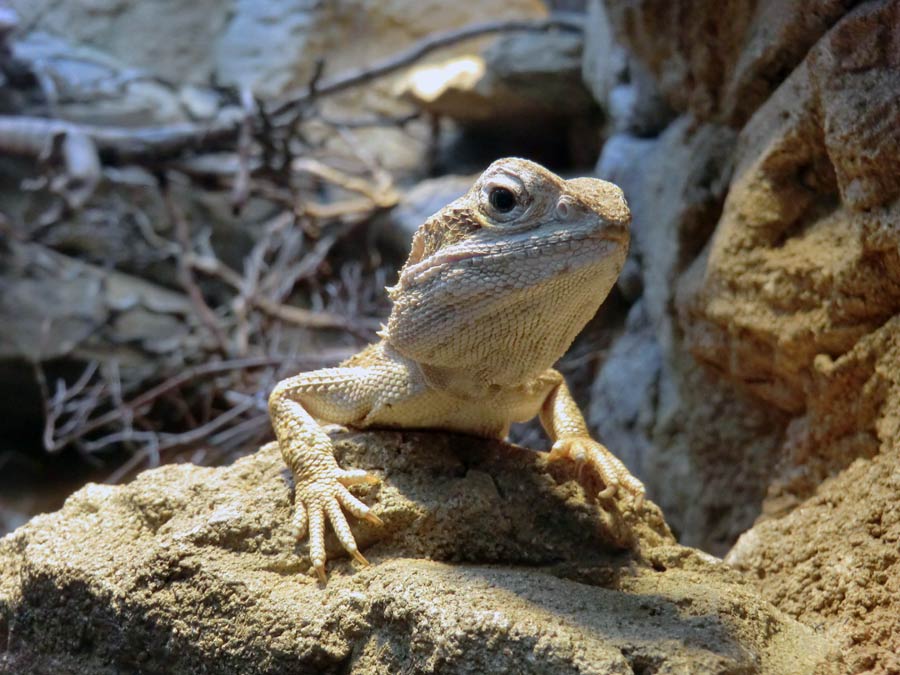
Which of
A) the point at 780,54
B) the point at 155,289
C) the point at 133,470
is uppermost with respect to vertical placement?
the point at 780,54

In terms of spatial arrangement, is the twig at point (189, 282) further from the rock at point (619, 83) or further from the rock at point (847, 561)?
the rock at point (847, 561)

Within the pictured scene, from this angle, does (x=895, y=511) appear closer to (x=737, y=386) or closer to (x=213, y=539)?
(x=737, y=386)

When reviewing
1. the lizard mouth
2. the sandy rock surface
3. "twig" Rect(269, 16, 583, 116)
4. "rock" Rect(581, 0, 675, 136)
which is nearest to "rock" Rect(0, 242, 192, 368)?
"twig" Rect(269, 16, 583, 116)

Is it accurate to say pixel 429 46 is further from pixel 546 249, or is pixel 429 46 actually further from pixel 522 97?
pixel 546 249

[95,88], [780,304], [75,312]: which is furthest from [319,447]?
[95,88]

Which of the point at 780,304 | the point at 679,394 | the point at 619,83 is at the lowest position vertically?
the point at 679,394

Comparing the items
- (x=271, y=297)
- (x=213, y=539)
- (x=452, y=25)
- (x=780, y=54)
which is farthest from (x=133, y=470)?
(x=452, y=25)
